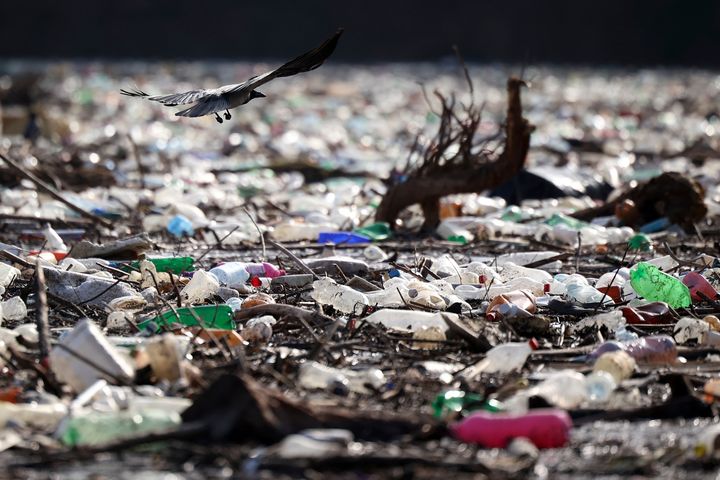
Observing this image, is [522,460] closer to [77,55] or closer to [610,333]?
[610,333]

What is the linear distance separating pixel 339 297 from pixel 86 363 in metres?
1.07

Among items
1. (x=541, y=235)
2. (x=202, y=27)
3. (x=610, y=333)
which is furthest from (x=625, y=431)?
(x=202, y=27)

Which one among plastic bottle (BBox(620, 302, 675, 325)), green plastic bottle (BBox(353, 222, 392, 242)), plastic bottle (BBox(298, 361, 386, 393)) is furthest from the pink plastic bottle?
green plastic bottle (BBox(353, 222, 392, 242))

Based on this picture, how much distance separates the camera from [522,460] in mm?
2236

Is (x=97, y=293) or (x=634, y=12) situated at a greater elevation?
(x=634, y=12)

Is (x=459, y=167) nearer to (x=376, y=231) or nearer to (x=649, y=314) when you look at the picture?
(x=376, y=231)

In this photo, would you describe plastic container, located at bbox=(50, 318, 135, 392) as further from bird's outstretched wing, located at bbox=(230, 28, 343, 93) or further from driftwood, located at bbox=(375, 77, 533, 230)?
driftwood, located at bbox=(375, 77, 533, 230)

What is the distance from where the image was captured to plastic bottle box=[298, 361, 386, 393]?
2699mm

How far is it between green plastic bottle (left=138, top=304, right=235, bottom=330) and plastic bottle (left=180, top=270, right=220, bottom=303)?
1.08 feet

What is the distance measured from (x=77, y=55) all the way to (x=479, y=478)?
3772 cm

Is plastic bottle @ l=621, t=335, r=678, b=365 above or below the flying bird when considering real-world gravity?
below

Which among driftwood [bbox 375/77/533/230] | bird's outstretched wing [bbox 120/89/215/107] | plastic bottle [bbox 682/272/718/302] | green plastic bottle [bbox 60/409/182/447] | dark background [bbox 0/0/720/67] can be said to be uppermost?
dark background [bbox 0/0/720/67]

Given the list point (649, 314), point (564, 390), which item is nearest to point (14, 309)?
point (564, 390)

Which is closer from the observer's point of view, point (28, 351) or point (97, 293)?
point (28, 351)
